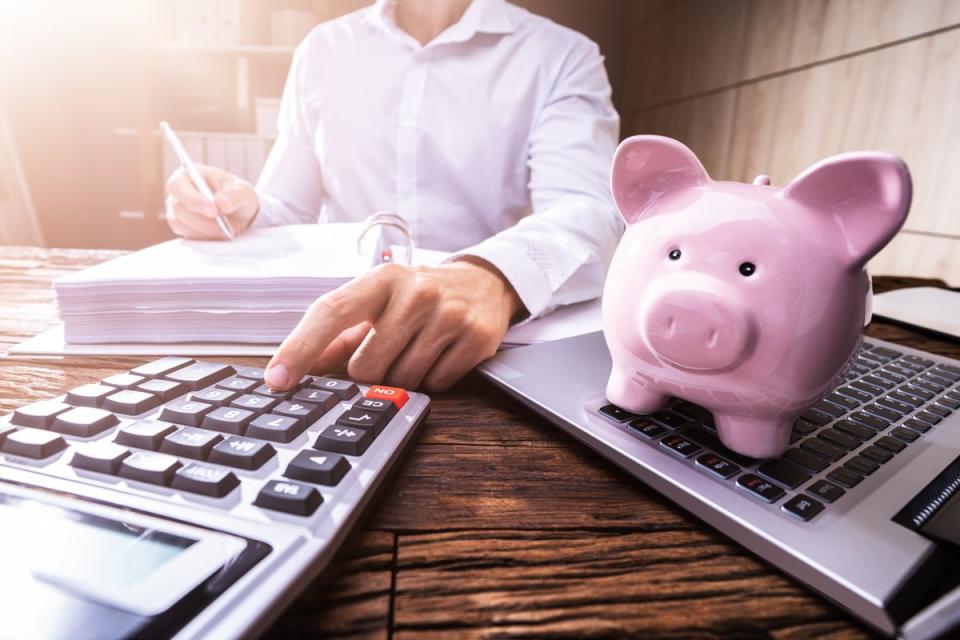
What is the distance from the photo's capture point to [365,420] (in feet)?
0.93

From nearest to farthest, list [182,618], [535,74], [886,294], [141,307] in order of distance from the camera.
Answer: [182,618] → [141,307] → [886,294] → [535,74]

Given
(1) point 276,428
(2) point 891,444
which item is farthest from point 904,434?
(1) point 276,428

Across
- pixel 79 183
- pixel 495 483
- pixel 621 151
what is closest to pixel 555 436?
pixel 495 483

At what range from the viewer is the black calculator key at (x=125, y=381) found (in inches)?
12.4

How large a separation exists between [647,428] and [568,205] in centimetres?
45

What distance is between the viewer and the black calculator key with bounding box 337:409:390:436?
28cm

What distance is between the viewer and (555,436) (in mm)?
329

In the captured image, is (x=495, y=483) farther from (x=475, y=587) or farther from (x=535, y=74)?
(x=535, y=74)

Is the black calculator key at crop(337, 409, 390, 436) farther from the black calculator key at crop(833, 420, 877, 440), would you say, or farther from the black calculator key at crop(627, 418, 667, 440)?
the black calculator key at crop(833, 420, 877, 440)

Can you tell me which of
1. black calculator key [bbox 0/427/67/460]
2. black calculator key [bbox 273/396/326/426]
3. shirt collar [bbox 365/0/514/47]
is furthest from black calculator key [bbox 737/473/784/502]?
shirt collar [bbox 365/0/514/47]

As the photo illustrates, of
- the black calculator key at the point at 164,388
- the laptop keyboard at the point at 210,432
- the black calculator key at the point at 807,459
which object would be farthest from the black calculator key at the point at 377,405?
the black calculator key at the point at 807,459

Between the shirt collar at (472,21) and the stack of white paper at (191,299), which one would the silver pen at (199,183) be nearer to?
the stack of white paper at (191,299)

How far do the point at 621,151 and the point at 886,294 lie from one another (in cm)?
63

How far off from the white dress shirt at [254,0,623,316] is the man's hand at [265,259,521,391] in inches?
22.8
